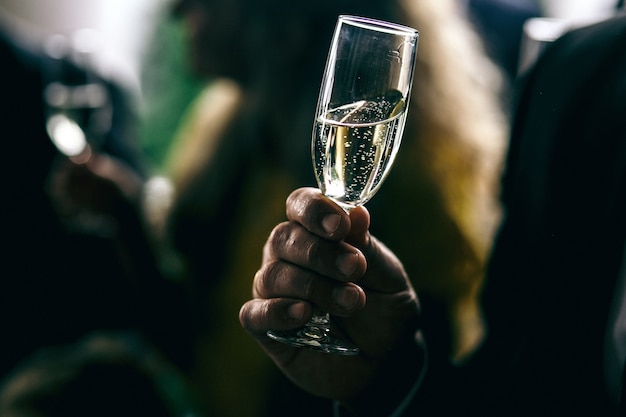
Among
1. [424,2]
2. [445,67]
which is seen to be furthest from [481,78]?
[424,2]

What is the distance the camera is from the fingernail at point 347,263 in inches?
25.7

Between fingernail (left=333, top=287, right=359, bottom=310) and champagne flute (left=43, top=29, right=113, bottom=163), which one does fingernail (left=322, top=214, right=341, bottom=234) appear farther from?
champagne flute (left=43, top=29, right=113, bottom=163)

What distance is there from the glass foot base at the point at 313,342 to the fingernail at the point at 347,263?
0.10 m

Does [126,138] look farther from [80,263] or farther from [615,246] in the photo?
[615,246]

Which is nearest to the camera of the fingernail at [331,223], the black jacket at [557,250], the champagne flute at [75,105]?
the fingernail at [331,223]

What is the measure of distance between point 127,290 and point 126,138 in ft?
2.02

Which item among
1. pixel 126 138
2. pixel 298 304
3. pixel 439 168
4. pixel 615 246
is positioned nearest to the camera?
pixel 298 304

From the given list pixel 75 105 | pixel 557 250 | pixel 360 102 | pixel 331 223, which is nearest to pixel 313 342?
pixel 331 223

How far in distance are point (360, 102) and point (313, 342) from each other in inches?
10.9

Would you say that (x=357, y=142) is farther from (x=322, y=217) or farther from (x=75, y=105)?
(x=75, y=105)

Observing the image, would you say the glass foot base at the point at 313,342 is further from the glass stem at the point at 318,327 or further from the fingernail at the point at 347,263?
the fingernail at the point at 347,263

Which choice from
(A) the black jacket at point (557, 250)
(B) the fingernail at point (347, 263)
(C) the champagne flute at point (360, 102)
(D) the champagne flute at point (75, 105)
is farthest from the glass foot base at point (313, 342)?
(D) the champagne flute at point (75, 105)

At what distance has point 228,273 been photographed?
1.64 metres

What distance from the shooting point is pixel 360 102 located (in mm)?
693
